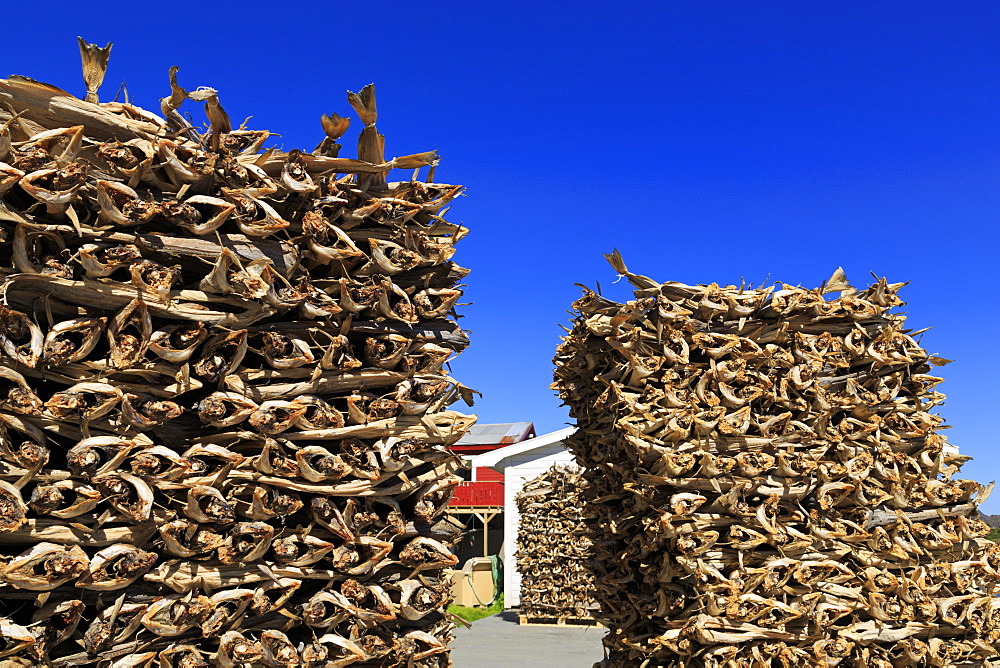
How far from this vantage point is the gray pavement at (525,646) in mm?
10875

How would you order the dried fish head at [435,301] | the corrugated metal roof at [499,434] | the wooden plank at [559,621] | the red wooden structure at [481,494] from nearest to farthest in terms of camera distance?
1. the dried fish head at [435,301]
2. the wooden plank at [559,621]
3. the red wooden structure at [481,494]
4. the corrugated metal roof at [499,434]

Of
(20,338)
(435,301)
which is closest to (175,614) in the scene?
(20,338)

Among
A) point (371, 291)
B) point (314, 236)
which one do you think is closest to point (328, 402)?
point (371, 291)

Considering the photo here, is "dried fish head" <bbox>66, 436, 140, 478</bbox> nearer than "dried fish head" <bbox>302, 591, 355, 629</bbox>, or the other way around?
"dried fish head" <bbox>66, 436, 140, 478</bbox>

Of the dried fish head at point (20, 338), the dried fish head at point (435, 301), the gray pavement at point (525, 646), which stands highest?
the dried fish head at point (435, 301)

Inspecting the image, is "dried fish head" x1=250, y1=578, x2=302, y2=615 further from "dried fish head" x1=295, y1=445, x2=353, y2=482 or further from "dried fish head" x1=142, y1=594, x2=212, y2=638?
"dried fish head" x1=295, y1=445, x2=353, y2=482

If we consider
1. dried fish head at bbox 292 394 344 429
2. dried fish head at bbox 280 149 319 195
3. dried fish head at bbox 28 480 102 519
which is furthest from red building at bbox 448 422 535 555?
dried fish head at bbox 28 480 102 519

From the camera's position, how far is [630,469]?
5316 mm

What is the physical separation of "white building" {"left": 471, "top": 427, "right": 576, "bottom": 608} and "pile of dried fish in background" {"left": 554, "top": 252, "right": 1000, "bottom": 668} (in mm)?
13126

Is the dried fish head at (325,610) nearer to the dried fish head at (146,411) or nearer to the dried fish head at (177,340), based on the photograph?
the dried fish head at (146,411)

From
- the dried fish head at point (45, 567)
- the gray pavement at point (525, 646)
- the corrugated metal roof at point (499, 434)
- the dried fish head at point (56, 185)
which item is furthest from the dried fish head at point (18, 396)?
the corrugated metal roof at point (499, 434)

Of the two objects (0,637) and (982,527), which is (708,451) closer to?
(982,527)

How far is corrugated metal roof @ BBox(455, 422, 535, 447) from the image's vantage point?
30.2m

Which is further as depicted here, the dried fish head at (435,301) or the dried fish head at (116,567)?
the dried fish head at (435,301)
